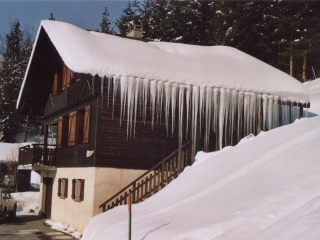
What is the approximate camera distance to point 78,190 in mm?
14359

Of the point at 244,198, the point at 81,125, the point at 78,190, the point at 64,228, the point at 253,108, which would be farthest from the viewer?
the point at 81,125

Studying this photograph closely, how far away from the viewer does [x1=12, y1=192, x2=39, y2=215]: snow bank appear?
22.6 m

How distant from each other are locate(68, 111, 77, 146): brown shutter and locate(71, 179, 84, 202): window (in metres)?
2.10

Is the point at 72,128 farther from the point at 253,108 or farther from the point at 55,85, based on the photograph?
the point at 253,108

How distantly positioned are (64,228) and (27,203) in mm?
10829

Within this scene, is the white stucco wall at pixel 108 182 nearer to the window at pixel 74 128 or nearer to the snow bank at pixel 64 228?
the snow bank at pixel 64 228

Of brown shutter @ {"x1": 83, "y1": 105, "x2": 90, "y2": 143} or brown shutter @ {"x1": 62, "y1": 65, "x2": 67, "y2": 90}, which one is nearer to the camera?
brown shutter @ {"x1": 83, "y1": 105, "x2": 90, "y2": 143}

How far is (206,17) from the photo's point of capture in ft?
117

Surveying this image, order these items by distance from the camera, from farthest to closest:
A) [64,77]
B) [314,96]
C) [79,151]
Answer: [314,96] < [64,77] < [79,151]

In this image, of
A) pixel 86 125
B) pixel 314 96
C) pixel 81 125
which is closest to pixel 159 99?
pixel 86 125

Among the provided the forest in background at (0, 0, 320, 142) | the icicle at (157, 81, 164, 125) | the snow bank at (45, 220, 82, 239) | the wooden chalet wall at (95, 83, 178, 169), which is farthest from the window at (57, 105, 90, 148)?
the forest in background at (0, 0, 320, 142)

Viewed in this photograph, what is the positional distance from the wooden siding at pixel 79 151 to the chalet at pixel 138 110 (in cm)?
4

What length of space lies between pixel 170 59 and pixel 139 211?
7.93 m

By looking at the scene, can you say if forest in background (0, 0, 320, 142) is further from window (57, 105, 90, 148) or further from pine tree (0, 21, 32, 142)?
window (57, 105, 90, 148)
